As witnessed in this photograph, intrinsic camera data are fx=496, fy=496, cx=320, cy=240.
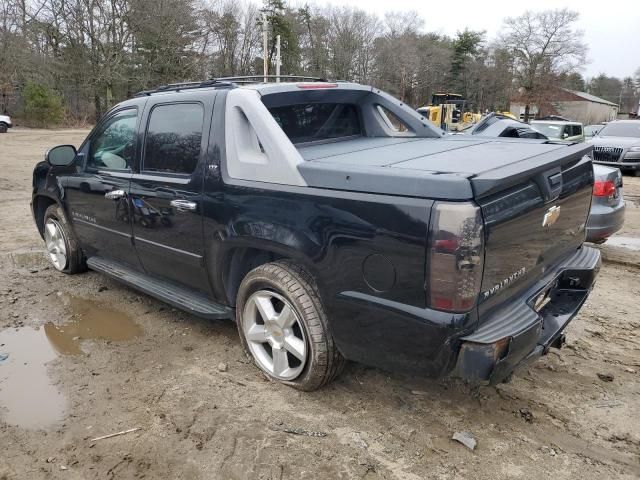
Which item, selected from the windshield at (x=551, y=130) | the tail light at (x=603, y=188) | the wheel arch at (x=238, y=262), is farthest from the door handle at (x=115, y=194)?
the windshield at (x=551, y=130)

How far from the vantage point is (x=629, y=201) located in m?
10.8

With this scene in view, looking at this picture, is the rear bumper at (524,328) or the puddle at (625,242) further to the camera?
the puddle at (625,242)

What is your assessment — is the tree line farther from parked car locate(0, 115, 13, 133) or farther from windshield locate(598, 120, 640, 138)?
windshield locate(598, 120, 640, 138)

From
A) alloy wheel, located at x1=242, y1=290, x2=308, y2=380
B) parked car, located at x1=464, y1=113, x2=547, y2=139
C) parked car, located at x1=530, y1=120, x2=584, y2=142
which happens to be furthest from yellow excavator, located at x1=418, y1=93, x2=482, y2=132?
alloy wheel, located at x1=242, y1=290, x2=308, y2=380

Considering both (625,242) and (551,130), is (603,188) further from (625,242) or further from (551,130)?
(551,130)

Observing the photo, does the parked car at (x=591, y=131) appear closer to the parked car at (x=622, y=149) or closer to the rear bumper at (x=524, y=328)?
the parked car at (x=622, y=149)

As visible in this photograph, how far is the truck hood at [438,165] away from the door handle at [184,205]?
83cm

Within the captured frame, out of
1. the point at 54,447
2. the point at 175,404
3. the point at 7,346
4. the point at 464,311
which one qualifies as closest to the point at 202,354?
the point at 175,404

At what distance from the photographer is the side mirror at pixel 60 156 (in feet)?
15.0

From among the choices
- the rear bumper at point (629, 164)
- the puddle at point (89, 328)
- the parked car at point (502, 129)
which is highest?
the parked car at point (502, 129)

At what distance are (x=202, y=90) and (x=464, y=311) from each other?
232 cm

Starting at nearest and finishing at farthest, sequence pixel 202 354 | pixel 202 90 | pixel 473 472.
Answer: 1. pixel 473 472
2. pixel 202 90
3. pixel 202 354

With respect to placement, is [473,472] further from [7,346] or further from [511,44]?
[511,44]

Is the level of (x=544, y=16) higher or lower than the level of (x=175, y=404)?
higher
